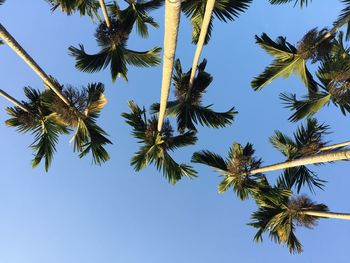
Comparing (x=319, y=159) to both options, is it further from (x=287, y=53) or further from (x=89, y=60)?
(x=89, y=60)

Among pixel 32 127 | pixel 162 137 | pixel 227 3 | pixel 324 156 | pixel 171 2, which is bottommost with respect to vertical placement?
pixel 171 2

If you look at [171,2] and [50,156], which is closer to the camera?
[171,2]

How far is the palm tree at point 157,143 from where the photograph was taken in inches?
382

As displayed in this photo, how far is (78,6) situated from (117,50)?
1.52 metres

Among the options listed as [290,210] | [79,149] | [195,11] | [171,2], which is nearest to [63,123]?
[79,149]

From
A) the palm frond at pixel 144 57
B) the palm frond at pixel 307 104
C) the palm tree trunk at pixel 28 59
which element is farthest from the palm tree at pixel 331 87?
the palm tree trunk at pixel 28 59

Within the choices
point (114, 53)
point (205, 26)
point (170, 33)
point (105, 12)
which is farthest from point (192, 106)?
point (170, 33)

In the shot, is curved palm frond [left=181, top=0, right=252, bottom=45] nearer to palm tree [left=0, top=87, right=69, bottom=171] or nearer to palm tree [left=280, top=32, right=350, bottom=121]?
palm tree [left=280, top=32, right=350, bottom=121]

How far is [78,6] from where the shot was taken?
893 centimetres

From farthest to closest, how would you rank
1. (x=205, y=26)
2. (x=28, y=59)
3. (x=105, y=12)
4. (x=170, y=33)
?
(x=105, y=12)
(x=28, y=59)
(x=205, y=26)
(x=170, y=33)

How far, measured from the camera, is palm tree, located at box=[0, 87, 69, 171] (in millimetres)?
8734

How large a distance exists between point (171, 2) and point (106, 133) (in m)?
5.44

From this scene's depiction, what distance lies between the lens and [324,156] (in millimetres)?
6887

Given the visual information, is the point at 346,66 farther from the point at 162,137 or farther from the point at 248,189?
the point at 162,137
